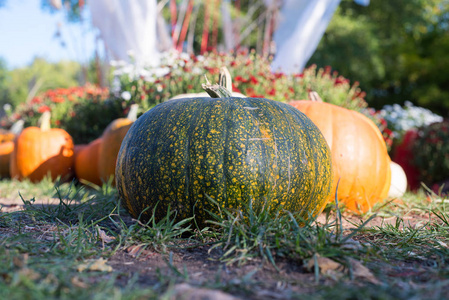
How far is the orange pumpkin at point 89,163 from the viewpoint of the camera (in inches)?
182

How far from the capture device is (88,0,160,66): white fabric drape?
6.79m

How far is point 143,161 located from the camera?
2.09m

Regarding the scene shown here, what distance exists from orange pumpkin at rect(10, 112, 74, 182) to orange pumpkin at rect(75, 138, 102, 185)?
265 millimetres

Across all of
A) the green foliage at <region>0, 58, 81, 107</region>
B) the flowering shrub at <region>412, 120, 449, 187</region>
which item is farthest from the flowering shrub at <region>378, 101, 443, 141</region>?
the green foliage at <region>0, 58, 81, 107</region>

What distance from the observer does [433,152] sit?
668 cm

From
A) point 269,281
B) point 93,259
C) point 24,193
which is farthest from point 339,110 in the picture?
point 24,193

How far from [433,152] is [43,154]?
236 inches

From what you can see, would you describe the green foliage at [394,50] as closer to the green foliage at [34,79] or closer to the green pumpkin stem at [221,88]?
the green foliage at [34,79]

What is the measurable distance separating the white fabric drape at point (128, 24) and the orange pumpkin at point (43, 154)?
2290 millimetres

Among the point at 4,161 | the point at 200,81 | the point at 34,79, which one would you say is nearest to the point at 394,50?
the point at 200,81

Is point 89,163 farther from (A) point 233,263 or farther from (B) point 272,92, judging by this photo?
(A) point 233,263

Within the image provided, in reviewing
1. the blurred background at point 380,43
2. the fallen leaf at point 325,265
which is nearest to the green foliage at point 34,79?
the blurred background at point 380,43

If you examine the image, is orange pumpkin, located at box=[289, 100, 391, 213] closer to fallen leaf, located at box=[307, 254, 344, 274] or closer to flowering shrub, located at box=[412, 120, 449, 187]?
fallen leaf, located at box=[307, 254, 344, 274]

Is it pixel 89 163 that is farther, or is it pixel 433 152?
pixel 433 152
